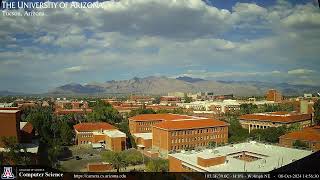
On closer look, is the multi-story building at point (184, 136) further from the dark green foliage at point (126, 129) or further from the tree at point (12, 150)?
the tree at point (12, 150)

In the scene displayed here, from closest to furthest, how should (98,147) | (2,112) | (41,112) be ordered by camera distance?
(2,112) < (98,147) < (41,112)

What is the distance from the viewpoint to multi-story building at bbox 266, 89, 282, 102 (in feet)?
21.4

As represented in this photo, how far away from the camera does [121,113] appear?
7094 mm

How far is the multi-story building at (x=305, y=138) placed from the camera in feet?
18.3

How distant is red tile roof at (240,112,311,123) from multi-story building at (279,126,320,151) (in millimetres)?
990

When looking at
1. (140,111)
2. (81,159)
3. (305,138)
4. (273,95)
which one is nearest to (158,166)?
(81,159)

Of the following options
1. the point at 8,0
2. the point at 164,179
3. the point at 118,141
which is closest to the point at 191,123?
the point at 118,141

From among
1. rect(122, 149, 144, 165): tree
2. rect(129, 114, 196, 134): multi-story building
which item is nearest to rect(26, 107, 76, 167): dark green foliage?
rect(122, 149, 144, 165): tree

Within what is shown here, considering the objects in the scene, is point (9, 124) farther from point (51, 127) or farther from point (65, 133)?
point (65, 133)

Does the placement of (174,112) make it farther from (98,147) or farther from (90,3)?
(90,3)

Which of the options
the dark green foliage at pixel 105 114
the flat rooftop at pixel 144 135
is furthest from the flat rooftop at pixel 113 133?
the dark green foliage at pixel 105 114

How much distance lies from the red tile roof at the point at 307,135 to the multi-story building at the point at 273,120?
86cm

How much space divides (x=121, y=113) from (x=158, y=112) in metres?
0.73

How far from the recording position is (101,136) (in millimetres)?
6438
